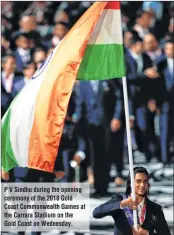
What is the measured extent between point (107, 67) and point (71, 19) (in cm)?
854

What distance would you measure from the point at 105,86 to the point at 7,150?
6.74 m

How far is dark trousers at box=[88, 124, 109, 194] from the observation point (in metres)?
14.2

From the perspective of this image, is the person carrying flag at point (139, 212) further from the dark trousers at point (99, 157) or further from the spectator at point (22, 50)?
the spectator at point (22, 50)

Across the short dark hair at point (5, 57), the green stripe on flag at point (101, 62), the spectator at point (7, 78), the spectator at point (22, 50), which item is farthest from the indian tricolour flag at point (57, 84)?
the short dark hair at point (5, 57)

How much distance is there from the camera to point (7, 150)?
809 cm

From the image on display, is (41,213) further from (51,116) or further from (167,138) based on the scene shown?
(167,138)

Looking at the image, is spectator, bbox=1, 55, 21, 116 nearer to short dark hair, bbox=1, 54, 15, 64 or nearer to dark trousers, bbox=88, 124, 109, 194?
short dark hair, bbox=1, 54, 15, 64

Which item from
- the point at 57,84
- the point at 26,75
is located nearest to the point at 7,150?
the point at 57,84

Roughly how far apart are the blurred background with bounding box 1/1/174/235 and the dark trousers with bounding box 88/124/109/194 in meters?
0.01

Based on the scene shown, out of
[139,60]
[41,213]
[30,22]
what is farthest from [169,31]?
[41,213]

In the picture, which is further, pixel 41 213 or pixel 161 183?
pixel 161 183

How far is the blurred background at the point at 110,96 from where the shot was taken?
1405cm

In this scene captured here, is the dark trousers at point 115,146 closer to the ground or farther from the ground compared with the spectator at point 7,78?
closer to the ground

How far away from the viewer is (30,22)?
53.4ft
